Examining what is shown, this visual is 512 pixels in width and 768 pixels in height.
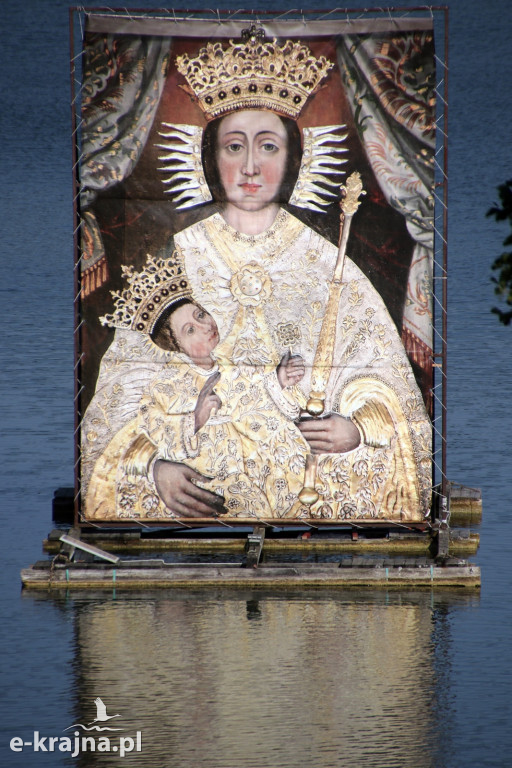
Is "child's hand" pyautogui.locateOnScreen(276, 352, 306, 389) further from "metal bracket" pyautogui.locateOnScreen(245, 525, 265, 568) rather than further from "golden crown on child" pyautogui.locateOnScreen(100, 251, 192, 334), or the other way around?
"metal bracket" pyautogui.locateOnScreen(245, 525, 265, 568)

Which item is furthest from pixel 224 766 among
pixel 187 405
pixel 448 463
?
pixel 448 463

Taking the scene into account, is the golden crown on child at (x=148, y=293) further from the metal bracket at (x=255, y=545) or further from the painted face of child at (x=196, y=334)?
the metal bracket at (x=255, y=545)

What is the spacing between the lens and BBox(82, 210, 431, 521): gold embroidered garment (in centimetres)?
2814

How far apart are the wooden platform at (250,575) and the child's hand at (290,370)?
3.25 m

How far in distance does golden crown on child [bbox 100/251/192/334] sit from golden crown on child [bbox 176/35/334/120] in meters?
2.73

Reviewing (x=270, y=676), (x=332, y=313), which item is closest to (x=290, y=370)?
(x=332, y=313)

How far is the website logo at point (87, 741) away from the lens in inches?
840

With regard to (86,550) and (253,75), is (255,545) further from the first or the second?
(253,75)

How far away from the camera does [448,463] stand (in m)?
37.2

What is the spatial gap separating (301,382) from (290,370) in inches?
11.2

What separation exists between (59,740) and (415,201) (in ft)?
37.4

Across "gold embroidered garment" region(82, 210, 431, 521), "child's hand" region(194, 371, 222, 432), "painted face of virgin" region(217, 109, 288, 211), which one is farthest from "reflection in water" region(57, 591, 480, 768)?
"painted face of virgin" region(217, 109, 288, 211)

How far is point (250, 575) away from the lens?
2681cm

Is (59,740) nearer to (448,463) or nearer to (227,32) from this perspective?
(227,32)
